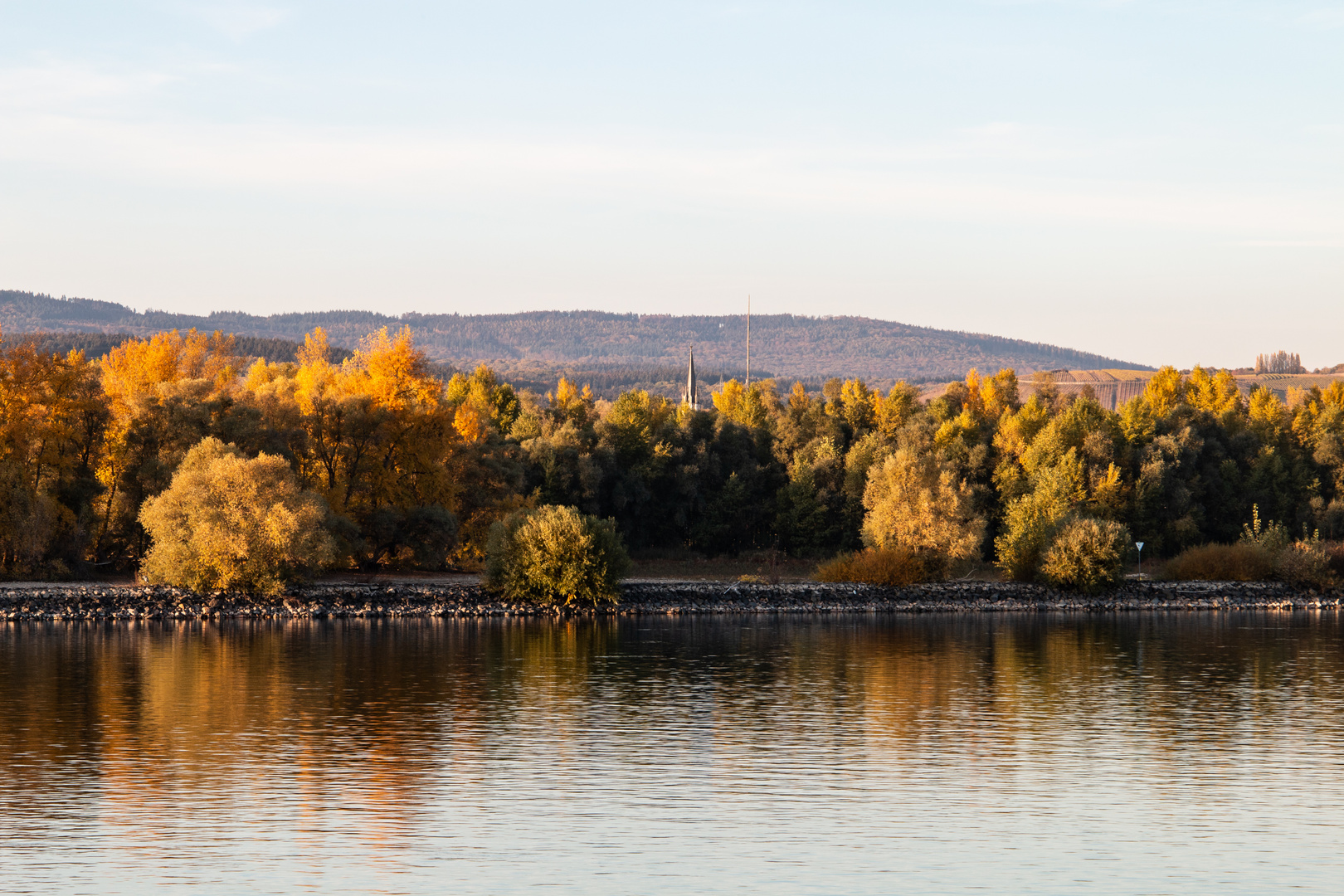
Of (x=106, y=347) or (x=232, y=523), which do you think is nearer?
(x=232, y=523)

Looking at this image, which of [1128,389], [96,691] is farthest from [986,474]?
[1128,389]

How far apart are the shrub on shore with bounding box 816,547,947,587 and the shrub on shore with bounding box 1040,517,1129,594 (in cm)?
516

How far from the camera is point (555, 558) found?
55.1m

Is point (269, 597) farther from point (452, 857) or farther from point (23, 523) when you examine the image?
point (452, 857)

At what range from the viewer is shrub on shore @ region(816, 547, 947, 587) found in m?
63.9

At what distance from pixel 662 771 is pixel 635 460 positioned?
2291 inches

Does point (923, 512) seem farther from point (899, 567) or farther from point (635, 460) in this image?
point (635, 460)

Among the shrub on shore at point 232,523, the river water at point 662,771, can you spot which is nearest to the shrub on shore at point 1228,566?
the river water at point 662,771

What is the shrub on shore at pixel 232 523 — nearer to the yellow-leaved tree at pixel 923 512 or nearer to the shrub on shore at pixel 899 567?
the shrub on shore at pixel 899 567

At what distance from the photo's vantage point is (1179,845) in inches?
666

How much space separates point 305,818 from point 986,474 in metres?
67.8

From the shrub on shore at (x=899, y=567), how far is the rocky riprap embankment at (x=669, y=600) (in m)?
0.58

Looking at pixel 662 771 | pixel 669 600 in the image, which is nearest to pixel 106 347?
pixel 669 600

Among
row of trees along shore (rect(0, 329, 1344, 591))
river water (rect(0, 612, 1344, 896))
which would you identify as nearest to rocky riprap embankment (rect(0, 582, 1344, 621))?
row of trees along shore (rect(0, 329, 1344, 591))
